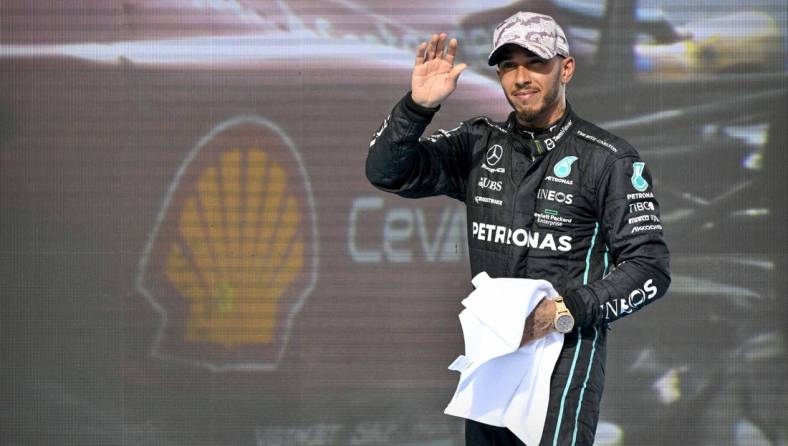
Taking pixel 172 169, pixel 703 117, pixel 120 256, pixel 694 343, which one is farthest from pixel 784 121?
pixel 120 256

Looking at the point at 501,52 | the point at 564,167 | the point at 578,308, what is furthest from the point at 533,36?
the point at 578,308

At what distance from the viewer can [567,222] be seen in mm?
2650

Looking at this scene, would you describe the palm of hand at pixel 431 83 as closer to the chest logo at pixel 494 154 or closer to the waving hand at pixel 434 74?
the waving hand at pixel 434 74

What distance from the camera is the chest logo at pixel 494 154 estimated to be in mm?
2799

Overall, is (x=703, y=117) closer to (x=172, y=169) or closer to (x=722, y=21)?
(x=722, y=21)

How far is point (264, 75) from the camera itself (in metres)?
4.68

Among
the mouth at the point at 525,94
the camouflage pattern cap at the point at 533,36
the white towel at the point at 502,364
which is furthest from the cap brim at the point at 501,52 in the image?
the white towel at the point at 502,364

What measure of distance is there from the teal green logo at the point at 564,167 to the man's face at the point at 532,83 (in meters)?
0.13

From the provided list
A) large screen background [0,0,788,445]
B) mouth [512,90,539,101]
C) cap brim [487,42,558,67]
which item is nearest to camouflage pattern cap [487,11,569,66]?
cap brim [487,42,558,67]

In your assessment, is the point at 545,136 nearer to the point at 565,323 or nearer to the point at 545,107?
the point at 545,107

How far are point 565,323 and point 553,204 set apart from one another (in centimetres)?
35

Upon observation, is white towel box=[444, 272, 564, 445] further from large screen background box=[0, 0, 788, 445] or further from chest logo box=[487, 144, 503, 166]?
large screen background box=[0, 0, 788, 445]

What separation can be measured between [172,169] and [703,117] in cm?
246

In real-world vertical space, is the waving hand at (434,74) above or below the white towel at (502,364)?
above
